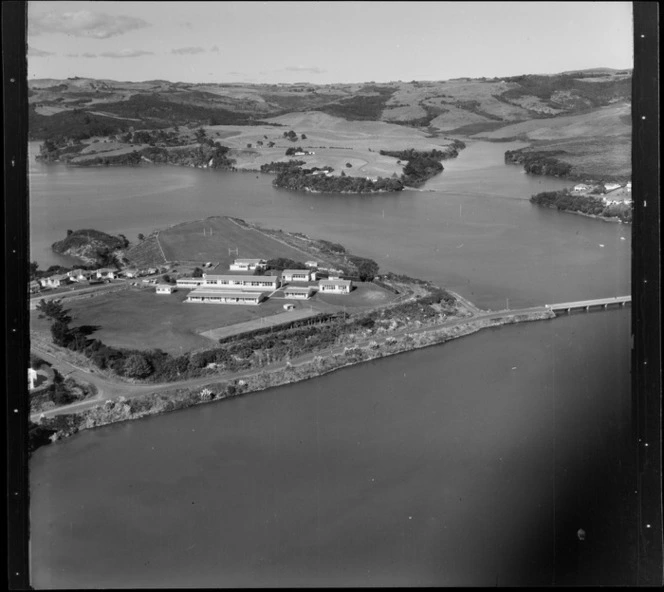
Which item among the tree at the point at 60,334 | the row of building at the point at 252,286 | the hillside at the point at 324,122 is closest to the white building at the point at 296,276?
the row of building at the point at 252,286

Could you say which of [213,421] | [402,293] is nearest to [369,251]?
[402,293]

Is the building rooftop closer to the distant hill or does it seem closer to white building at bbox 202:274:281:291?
white building at bbox 202:274:281:291

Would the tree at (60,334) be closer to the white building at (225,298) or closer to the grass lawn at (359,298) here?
the white building at (225,298)

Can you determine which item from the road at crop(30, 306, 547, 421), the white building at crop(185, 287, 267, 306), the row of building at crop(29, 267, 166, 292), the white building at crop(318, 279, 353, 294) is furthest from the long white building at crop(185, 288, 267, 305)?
the row of building at crop(29, 267, 166, 292)

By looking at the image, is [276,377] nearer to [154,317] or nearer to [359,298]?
[154,317]

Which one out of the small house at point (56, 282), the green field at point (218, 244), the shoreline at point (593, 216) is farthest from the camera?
the shoreline at point (593, 216)

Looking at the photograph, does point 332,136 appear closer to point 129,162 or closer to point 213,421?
point 129,162
